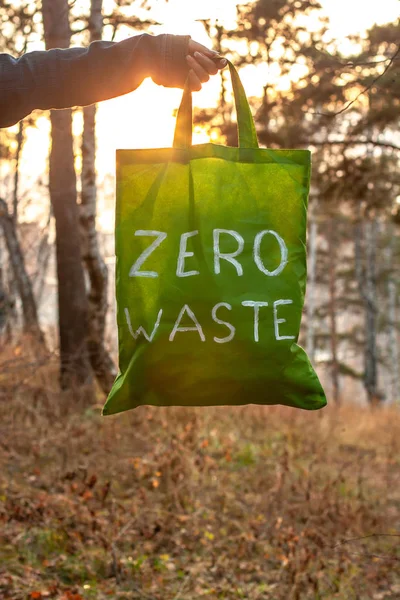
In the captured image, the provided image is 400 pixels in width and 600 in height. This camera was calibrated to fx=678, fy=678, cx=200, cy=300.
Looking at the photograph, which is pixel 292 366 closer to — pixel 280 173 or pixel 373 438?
pixel 280 173

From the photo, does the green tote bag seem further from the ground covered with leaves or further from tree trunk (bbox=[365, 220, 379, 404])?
tree trunk (bbox=[365, 220, 379, 404])

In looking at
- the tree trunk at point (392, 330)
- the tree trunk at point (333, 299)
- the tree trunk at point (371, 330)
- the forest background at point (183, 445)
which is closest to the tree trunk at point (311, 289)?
the tree trunk at point (333, 299)

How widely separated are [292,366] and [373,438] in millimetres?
8602

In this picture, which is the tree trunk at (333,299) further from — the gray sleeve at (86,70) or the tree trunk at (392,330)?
the gray sleeve at (86,70)

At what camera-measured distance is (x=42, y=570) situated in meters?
4.02

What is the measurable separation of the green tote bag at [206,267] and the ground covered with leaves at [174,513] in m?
1.46

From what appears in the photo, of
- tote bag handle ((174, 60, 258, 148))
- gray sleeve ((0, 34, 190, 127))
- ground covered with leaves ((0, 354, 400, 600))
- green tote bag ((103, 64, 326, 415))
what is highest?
A: gray sleeve ((0, 34, 190, 127))

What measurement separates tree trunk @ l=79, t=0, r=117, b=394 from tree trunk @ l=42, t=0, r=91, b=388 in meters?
0.22

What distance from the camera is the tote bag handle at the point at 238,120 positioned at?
6.25 ft

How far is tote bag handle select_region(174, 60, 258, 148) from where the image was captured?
1905mm

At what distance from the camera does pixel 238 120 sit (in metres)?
1.91

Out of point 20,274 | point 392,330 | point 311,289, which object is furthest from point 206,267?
point 392,330

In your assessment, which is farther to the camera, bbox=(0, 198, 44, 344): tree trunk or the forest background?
bbox=(0, 198, 44, 344): tree trunk

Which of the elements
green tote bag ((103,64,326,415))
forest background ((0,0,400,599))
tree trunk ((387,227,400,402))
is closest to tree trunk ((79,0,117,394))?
forest background ((0,0,400,599))
